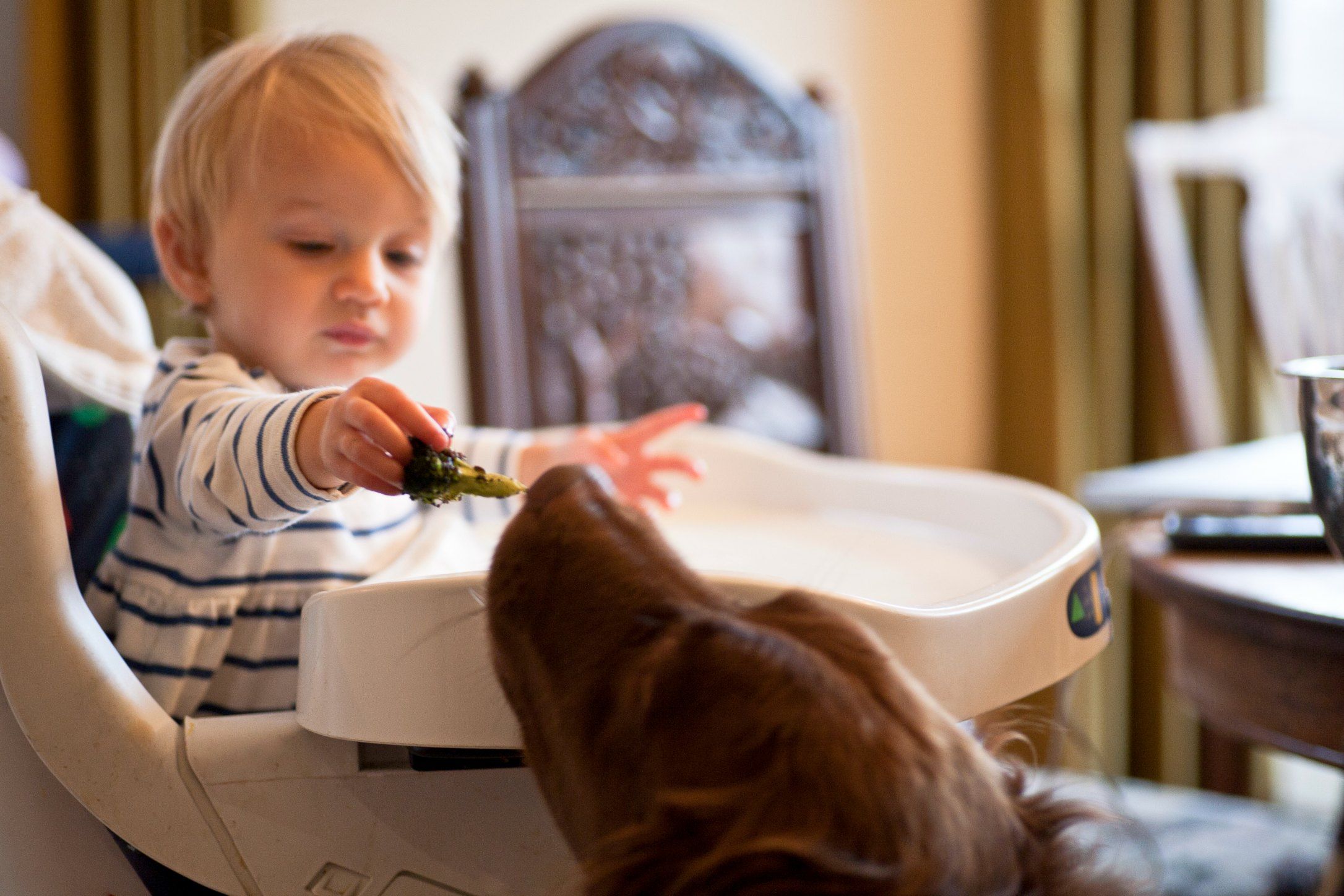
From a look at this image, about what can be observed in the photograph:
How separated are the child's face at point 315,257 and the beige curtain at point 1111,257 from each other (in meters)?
1.51

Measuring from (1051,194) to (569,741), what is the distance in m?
1.76

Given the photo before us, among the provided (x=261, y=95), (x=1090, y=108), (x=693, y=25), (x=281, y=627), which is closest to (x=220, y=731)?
(x=281, y=627)

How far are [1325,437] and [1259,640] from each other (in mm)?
157

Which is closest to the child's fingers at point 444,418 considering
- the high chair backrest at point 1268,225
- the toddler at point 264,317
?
the toddler at point 264,317

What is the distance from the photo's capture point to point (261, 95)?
66 cm

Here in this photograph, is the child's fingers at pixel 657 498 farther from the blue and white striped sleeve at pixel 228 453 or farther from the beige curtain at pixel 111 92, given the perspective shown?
the beige curtain at pixel 111 92

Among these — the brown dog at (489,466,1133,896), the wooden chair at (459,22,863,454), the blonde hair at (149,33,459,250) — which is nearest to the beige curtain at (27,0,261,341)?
the wooden chair at (459,22,863,454)

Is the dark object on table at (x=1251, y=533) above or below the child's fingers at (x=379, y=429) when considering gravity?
below

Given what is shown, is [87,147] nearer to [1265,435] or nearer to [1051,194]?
[1051,194]

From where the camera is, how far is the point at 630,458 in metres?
0.87

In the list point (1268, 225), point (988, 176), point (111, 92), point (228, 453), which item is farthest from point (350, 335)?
point (988, 176)

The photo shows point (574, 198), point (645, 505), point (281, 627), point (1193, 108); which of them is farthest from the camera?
point (1193, 108)

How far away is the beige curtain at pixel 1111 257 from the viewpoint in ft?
6.15

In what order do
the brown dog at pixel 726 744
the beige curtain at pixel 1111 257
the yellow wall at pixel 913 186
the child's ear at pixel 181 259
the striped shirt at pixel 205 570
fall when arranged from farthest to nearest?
1. the yellow wall at pixel 913 186
2. the beige curtain at pixel 1111 257
3. the child's ear at pixel 181 259
4. the striped shirt at pixel 205 570
5. the brown dog at pixel 726 744
